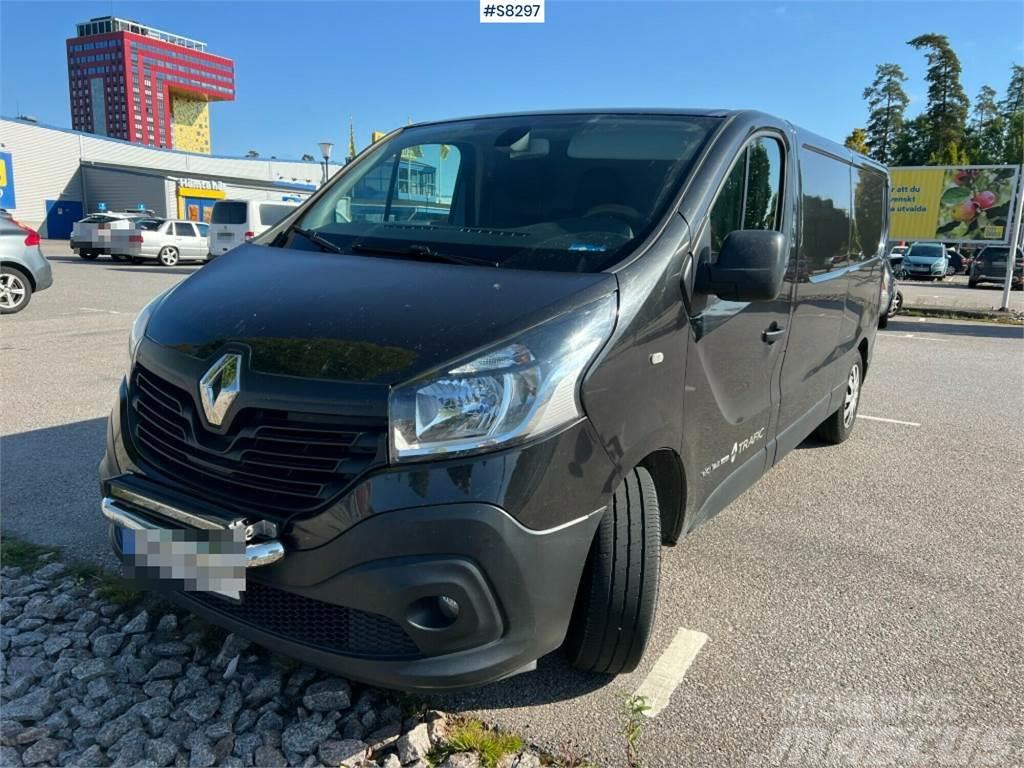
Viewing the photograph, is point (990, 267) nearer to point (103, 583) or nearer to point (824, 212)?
point (824, 212)

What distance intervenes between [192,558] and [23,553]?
6.12 ft

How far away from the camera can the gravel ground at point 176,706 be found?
2264 millimetres

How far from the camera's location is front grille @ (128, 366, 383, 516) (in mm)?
2035

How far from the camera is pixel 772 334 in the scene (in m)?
3.34

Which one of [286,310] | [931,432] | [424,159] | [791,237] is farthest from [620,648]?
[931,432]

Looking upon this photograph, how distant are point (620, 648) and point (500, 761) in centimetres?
49

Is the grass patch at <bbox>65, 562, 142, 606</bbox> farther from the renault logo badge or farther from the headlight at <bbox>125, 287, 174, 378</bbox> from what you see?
the renault logo badge

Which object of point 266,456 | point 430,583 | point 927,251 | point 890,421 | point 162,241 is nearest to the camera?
point 430,583

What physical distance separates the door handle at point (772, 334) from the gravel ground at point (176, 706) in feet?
6.25

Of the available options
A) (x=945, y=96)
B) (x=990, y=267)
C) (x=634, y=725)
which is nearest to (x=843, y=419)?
(x=634, y=725)

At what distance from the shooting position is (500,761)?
228 centimetres

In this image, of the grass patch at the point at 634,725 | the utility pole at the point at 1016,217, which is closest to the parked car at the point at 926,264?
the utility pole at the point at 1016,217

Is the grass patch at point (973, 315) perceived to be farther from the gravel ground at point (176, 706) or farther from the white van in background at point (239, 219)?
the gravel ground at point (176, 706)

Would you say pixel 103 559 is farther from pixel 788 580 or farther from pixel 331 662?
pixel 788 580
